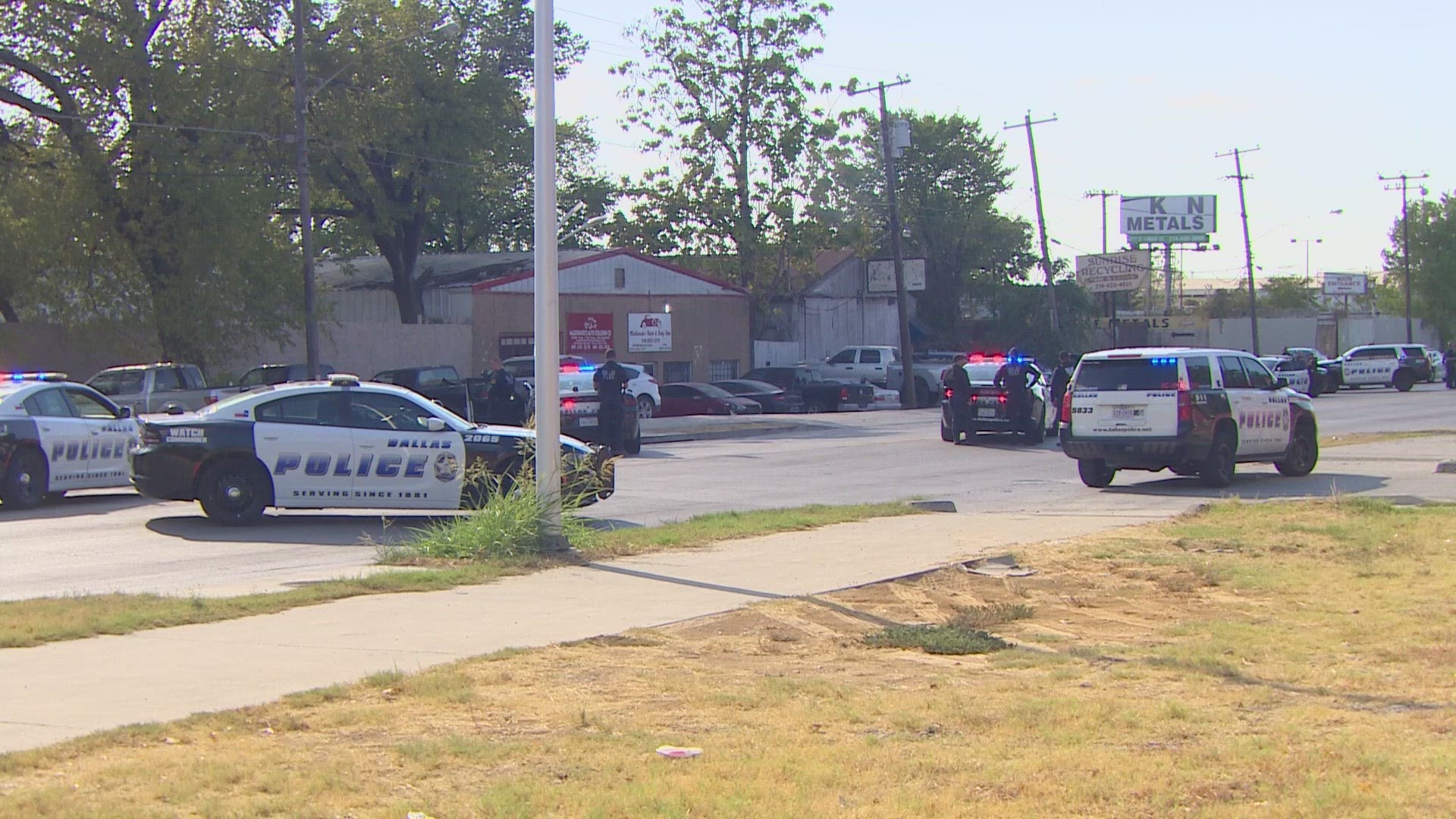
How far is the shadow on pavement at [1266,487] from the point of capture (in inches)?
→ 732

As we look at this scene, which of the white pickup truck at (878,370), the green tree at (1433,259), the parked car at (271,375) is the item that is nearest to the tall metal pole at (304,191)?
the parked car at (271,375)

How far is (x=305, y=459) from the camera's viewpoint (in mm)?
15414

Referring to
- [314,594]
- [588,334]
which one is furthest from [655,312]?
[314,594]

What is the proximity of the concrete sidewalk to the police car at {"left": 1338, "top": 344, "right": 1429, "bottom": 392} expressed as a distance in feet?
138

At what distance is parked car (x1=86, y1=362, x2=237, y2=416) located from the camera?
25.9 metres

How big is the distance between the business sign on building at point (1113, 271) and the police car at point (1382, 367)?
61.1 ft

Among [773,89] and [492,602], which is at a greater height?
[773,89]

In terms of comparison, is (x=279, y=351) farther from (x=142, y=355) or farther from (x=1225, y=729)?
(x=1225, y=729)

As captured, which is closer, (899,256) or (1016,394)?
(1016,394)

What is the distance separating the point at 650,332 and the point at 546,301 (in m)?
35.1

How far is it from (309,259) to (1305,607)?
26836 mm

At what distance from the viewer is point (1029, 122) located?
56.2m

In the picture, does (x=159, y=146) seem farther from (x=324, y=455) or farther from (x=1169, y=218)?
(x=1169, y=218)

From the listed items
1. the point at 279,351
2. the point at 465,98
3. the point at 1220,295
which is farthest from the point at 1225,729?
the point at 1220,295
